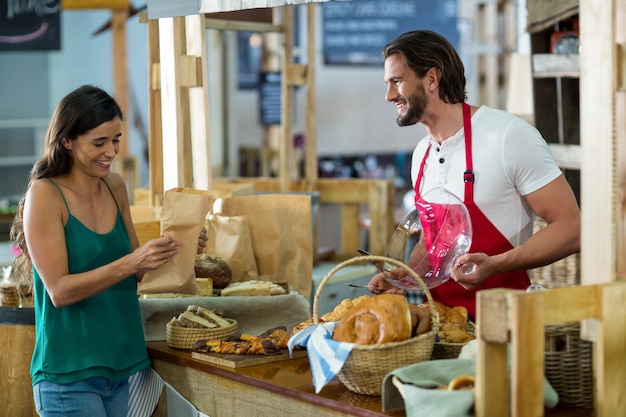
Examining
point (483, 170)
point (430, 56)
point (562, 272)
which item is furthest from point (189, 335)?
point (562, 272)

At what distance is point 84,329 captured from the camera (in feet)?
9.12

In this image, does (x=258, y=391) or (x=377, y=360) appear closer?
(x=377, y=360)

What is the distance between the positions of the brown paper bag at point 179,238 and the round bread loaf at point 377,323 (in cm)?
73

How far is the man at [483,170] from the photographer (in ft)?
9.55

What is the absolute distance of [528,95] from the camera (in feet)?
19.6

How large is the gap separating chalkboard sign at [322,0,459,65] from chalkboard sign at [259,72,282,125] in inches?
52.0


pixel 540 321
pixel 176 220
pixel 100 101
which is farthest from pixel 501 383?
pixel 100 101

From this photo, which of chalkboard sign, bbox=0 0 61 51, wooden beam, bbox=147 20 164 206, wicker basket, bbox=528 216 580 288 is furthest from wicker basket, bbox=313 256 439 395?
chalkboard sign, bbox=0 0 61 51

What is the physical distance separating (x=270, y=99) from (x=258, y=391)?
6.16 meters

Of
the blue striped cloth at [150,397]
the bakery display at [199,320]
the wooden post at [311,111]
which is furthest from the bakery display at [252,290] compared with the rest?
the wooden post at [311,111]

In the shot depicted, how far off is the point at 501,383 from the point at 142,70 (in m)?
9.01

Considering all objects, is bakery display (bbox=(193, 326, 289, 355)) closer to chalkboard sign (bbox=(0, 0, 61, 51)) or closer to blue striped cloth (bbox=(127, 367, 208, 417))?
blue striped cloth (bbox=(127, 367, 208, 417))

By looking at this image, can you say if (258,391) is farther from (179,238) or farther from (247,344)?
(179,238)

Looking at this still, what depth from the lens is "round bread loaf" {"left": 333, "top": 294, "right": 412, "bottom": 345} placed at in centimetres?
238
